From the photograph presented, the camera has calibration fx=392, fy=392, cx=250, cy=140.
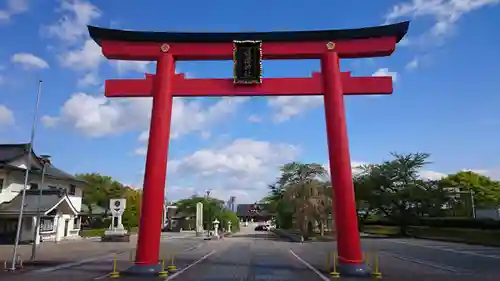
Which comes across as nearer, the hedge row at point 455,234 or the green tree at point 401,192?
the hedge row at point 455,234

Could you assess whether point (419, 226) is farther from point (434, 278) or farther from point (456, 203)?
point (434, 278)

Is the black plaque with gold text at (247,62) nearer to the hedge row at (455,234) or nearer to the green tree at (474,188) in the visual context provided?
the hedge row at (455,234)

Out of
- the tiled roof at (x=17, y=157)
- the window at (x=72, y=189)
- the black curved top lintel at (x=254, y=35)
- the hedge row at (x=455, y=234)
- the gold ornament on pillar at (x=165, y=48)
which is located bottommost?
the hedge row at (x=455, y=234)

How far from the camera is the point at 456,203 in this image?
53.3 m

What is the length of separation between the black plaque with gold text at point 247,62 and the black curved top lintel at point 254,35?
37 centimetres

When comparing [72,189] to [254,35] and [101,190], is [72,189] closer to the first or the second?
[101,190]

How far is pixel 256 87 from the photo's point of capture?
54.5 feet

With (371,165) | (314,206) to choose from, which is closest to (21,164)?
(314,206)

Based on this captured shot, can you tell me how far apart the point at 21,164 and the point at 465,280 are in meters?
38.4

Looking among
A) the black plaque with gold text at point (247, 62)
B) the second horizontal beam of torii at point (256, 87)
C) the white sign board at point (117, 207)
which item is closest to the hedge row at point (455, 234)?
the second horizontal beam of torii at point (256, 87)

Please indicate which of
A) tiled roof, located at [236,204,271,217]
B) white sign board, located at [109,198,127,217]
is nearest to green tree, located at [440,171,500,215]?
white sign board, located at [109,198,127,217]

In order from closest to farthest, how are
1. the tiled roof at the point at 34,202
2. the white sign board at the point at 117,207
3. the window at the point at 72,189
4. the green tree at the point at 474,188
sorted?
1. the tiled roof at the point at 34,202
2. the white sign board at the point at 117,207
3. the window at the point at 72,189
4. the green tree at the point at 474,188

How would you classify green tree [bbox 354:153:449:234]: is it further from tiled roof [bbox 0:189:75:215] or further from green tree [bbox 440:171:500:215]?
tiled roof [bbox 0:189:75:215]

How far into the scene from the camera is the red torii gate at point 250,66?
15898 millimetres
